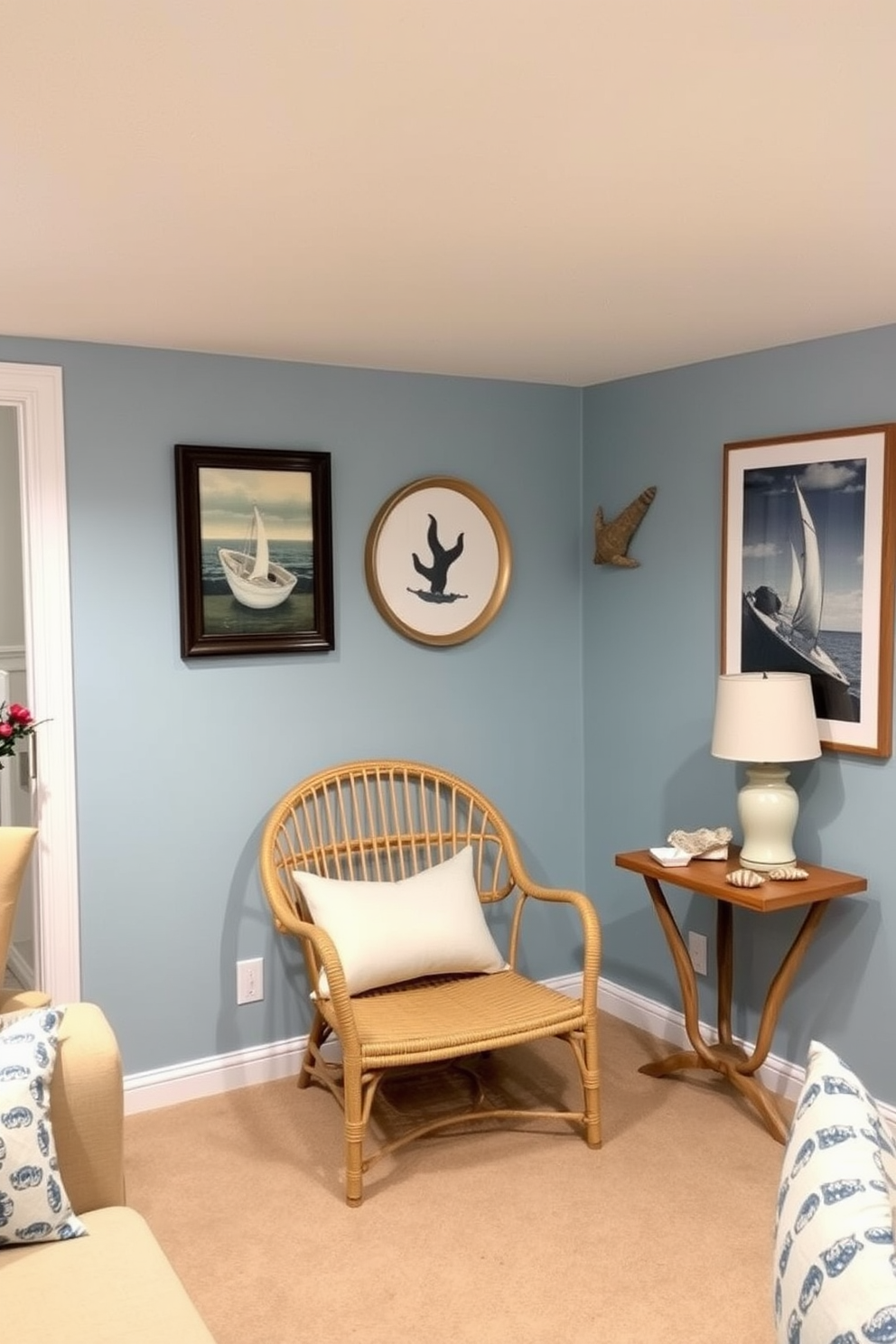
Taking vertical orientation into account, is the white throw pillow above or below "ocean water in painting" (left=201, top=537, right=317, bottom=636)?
below

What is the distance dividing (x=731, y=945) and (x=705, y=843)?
38 centimetres

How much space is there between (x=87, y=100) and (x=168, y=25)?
0.28 metres

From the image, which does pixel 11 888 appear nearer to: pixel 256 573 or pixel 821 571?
pixel 256 573

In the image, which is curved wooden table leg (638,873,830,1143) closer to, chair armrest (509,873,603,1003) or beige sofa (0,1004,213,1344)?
chair armrest (509,873,603,1003)

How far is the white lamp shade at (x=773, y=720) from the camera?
10.5 ft

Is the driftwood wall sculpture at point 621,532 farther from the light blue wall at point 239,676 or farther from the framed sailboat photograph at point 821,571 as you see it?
the framed sailboat photograph at point 821,571

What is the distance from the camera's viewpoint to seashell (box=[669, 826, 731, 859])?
136 inches

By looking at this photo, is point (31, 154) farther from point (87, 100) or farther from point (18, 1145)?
point (18, 1145)

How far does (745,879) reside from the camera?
3191mm

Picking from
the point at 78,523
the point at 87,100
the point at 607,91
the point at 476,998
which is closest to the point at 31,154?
the point at 87,100

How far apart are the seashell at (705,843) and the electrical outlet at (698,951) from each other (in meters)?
0.52

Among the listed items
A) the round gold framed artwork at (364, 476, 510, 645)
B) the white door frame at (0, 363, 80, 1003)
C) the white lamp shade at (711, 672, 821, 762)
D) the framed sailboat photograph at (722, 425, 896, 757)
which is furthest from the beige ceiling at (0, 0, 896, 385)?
the white lamp shade at (711, 672, 821, 762)

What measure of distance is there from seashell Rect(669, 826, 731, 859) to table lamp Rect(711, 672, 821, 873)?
65mm

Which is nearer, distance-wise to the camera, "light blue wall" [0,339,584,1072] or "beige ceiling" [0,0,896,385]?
"beige ceiling" [0,0,896,385]
